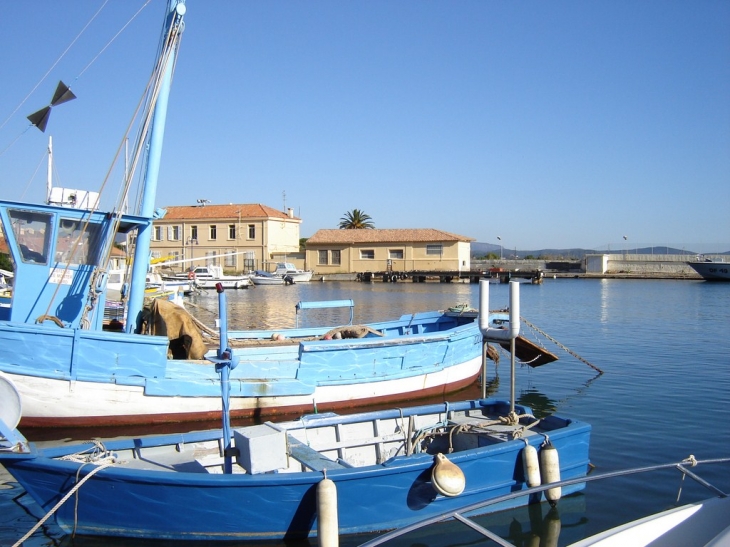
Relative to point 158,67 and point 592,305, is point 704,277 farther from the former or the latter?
point 158,67

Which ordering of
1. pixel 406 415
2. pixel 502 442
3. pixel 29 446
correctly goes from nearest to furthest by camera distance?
pixel 29 446 → pixel 502 442 → pixel 406 415

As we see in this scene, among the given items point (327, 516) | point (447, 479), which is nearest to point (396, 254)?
point (447, 479)

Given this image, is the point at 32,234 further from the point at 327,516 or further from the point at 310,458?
the point at 327,516

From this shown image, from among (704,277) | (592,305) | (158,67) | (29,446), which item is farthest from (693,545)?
(704,277)

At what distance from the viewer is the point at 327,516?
644cm

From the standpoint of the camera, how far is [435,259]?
67000 millimetres

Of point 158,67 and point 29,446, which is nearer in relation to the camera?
point 29,446

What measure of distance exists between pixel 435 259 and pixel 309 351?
54.8 m

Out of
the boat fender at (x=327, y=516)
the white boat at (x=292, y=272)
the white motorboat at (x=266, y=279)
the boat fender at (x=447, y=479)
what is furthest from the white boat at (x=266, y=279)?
the boat fender at (x=327, y=516)

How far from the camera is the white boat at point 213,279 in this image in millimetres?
53219

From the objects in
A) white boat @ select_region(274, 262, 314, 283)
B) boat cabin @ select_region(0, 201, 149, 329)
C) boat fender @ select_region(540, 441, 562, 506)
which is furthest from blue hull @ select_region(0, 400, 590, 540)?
white boat @ select_region(274, 262, 314, 283)

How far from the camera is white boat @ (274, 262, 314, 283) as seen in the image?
61.5m

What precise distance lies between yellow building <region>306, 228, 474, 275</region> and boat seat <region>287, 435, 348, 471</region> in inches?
2302

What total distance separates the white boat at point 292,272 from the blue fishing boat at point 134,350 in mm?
47345
